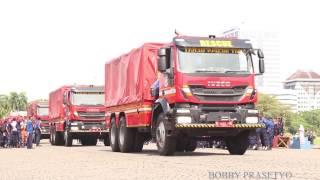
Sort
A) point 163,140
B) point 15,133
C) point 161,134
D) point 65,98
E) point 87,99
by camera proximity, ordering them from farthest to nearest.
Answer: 1. point 15,133
2. point 65,98
3. point 87,99
4. point 161,134
5. point 163,140

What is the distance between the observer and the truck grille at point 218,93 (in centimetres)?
1745

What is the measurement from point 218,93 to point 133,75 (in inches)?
169

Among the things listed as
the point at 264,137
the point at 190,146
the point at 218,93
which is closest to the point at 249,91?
the point at 218,93

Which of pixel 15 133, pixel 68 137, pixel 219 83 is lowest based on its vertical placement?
pixel 68 137

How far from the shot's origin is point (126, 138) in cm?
2181

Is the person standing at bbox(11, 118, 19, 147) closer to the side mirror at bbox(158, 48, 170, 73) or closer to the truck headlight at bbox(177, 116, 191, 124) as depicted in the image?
the side mirror at bbox(158, 48, 170, 73)

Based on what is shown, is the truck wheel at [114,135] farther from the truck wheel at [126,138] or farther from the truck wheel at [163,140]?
the truck wheel at [163,140]

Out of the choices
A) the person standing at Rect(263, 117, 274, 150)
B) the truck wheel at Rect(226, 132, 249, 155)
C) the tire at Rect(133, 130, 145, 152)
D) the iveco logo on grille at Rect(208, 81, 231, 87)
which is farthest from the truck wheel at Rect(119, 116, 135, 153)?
the person standing at Rect(263, 117, 274, 150)

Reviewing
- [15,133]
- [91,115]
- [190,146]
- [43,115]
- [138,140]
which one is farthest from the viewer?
[43,115]

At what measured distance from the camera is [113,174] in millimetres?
11430

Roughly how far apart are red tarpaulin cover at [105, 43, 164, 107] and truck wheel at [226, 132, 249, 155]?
9.08ft

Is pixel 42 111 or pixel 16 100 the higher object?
pixel 42 111

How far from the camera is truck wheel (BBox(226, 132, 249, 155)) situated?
1916cm

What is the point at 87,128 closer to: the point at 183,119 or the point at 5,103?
the point at 183,119
